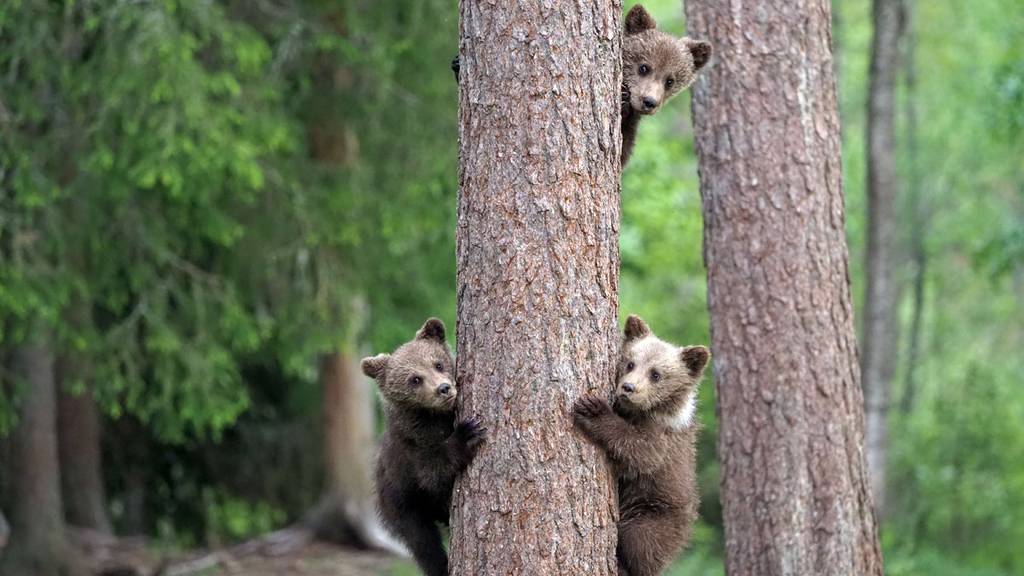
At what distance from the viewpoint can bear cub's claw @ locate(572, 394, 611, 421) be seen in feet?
15.7

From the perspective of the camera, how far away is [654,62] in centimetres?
658

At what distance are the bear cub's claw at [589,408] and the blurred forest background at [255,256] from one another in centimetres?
641

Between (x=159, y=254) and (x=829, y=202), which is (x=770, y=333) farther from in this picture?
(x=159, y=254)

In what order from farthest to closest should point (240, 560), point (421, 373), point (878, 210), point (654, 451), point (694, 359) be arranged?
point (240, 560)
point (878, 210)
point (694, 359)
point (421, 373)
point (654, 451)

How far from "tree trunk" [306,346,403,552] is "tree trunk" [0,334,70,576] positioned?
3638 millimetres

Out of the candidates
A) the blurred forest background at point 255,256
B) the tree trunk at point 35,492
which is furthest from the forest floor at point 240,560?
the tree trunk at point 35,492

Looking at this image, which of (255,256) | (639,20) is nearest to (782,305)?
(639,20)

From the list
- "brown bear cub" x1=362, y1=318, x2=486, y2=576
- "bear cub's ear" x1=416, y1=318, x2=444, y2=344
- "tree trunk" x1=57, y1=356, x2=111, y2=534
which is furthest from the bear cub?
"tree trunk" x1=57, y1=356, x2=111, y2=534

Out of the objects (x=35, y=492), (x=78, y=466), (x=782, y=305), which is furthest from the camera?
(x=78, y=466)

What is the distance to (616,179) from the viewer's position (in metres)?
4.96

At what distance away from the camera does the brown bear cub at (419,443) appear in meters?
5.24

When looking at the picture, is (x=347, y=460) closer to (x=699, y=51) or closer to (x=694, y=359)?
(x=699, y=51)

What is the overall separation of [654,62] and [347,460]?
10442mm

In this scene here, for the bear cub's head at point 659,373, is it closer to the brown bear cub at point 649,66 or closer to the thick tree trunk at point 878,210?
the brown bear cub at point 649,66
